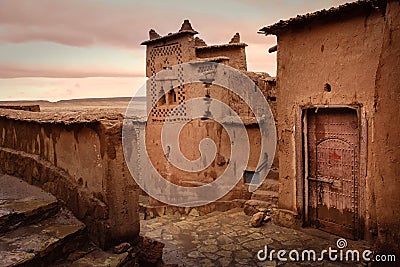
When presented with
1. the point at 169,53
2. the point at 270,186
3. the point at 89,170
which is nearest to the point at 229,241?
the point at 270,186

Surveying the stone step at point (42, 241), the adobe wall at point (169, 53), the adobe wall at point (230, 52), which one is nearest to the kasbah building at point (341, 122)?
the stone step at point (42, 241)

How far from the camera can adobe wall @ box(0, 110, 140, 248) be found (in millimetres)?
4207

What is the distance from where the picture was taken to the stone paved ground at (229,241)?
595cm

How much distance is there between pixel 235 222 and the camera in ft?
26.2

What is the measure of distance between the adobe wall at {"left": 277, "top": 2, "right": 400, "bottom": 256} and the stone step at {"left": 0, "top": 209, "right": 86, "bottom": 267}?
13.7ft

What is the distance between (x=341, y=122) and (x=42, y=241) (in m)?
5.39

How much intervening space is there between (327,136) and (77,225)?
4874 mm

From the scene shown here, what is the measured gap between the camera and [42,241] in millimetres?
3717

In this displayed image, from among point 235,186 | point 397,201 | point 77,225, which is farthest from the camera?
point 235,186

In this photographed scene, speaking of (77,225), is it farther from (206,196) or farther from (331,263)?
(206,196)

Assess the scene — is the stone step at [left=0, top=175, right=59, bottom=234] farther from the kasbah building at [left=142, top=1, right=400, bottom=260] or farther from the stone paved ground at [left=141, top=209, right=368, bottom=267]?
the kasbah building at [left=142, top=1, right=400, bottom=260]

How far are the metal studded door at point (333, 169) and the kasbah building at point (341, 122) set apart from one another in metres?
0.02

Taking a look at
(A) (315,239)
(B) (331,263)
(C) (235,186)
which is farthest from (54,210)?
(C) (235,186)

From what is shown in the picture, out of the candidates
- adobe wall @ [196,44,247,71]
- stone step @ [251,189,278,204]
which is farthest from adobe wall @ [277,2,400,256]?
adobe wall @ [196,44,247,71]
